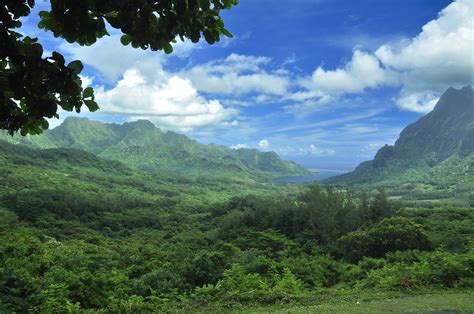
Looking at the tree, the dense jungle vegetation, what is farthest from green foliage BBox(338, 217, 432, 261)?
the tree

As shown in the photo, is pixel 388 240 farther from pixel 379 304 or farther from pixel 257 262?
pixel 379 304

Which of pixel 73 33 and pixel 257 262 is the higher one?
pixel 73 33

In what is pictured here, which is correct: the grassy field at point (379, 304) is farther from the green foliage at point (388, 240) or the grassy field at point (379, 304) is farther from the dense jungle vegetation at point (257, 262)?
the green foliage at point (388, 240)

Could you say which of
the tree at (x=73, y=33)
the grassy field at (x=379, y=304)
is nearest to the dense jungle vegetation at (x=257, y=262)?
the grassy field at (x=379, y=304)

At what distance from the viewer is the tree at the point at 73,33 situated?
3373mm

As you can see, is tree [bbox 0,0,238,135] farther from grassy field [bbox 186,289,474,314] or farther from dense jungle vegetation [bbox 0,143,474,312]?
grassy field [bbox 186,289,474,314]

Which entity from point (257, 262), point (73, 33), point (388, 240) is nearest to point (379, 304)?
point (73, 33)

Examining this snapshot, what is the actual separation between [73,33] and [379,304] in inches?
481

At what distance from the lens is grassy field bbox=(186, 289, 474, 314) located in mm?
11273

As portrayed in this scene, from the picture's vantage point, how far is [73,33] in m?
3.55

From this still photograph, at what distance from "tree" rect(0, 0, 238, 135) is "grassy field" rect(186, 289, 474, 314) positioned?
391 inches

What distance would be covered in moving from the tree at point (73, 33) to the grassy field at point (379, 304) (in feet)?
32.6

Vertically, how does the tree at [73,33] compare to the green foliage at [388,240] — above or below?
above

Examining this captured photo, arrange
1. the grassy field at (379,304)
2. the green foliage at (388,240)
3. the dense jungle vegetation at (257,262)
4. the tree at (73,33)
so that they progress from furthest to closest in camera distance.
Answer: the green foliage at (388,240) < the dense jungle vegetation at (257,262) < the grassy field at (379,304) < the tree at (73,33)
